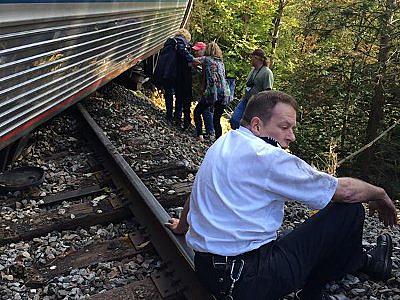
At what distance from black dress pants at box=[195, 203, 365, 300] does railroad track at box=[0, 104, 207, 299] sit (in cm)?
43

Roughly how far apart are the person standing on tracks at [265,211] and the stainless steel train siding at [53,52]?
170 cm

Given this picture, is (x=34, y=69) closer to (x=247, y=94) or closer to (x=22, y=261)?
(x=22, y=261)

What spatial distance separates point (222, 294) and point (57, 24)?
2.69 m

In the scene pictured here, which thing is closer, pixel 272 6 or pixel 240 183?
pixel 240 183

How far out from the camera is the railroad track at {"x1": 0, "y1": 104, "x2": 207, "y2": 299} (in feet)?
10.5

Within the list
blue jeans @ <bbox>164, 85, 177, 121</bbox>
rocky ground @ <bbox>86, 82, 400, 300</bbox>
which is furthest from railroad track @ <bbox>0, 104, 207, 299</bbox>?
blue jeans @ <bbox>164, 85, 177, 121</bbox>

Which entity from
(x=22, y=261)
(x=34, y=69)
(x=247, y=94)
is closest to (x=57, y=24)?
(x=34, y=69)

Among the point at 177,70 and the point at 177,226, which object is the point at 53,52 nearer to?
the point at 177,226

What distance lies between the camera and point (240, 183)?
2.46m

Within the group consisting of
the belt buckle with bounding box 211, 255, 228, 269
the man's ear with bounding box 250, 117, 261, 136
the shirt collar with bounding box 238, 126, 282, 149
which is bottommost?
the belt buckle with bounding box 211, 255, 228, 269

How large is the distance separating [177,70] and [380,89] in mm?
5912

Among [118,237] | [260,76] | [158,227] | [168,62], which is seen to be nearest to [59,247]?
[118,237]

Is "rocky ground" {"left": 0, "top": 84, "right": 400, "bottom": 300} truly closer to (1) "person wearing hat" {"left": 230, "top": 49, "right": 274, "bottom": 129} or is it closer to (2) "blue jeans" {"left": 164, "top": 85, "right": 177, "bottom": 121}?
(2) "blue jeans" {"left": 164, "top": 85, "right": 177, "bottom": 121}

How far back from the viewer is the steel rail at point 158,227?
120 inches
